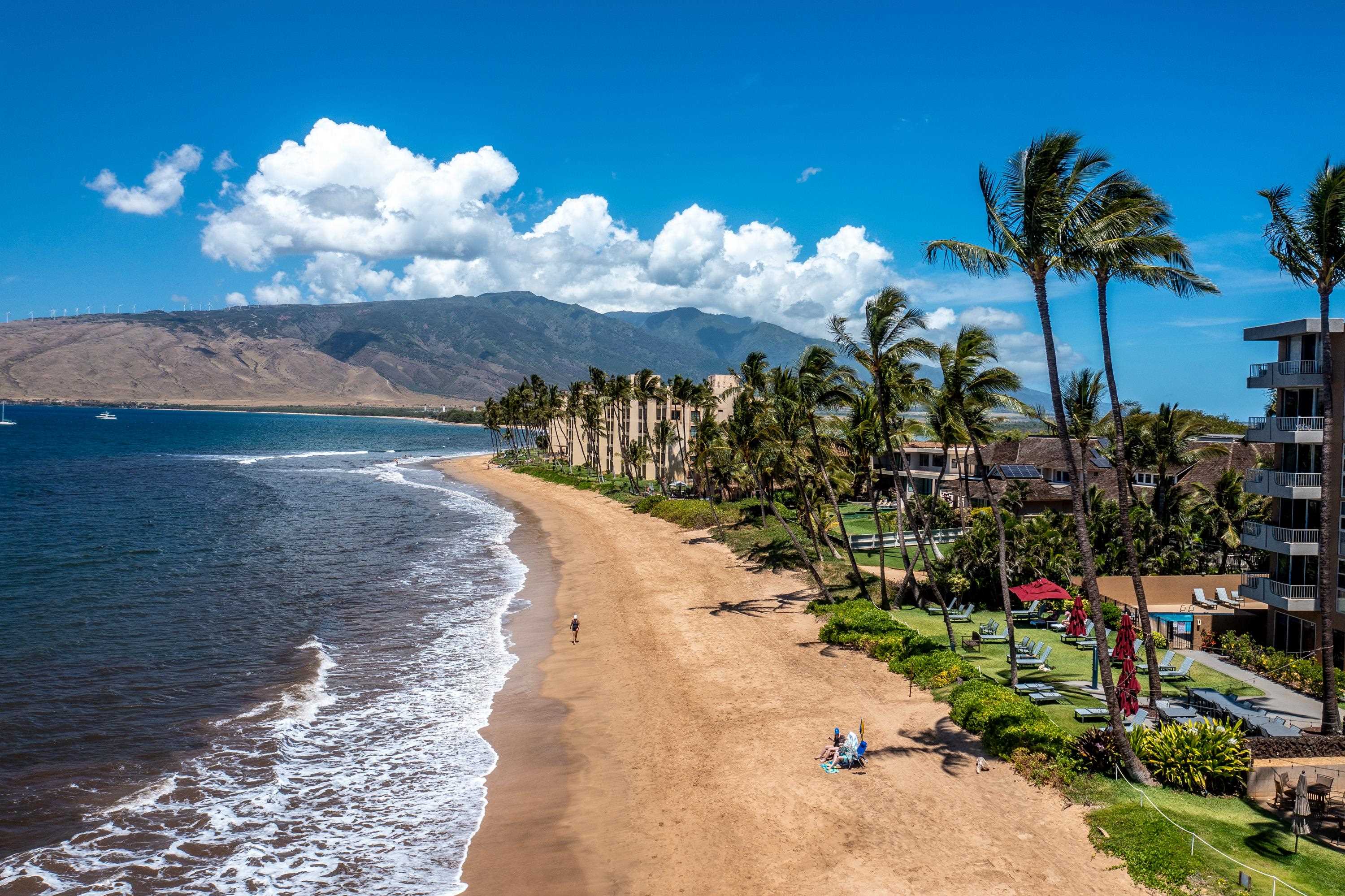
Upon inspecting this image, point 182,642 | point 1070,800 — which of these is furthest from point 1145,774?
point 182,642

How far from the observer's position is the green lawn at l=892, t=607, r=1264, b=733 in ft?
65.1

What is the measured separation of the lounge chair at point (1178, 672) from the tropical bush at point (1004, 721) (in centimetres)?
528

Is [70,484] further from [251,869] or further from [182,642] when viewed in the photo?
[251,869]

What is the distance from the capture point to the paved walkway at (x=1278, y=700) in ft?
60.6

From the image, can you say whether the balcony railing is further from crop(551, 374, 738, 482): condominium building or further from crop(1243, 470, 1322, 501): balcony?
crop(551, 374, 738, 482): condominium building

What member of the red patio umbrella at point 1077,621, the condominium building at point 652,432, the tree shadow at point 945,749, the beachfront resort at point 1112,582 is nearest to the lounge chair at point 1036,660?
the beachfront resort at point 1112,582

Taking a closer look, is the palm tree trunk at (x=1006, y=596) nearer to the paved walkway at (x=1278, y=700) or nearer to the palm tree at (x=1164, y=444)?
the paved walkway at (x=1278, y=700)

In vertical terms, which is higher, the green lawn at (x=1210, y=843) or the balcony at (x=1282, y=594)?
the balcony at (x=1282, y=594)

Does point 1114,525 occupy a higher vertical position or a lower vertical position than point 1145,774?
higher

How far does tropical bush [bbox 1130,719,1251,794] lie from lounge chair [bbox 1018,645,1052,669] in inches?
274

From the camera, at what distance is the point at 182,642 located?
27781 millimetres

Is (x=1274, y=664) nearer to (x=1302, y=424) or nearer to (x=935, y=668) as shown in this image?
(x=1302, y=424)

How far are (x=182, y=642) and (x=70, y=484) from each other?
63.1 meters

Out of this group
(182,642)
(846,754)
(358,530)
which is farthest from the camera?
(358,530)
